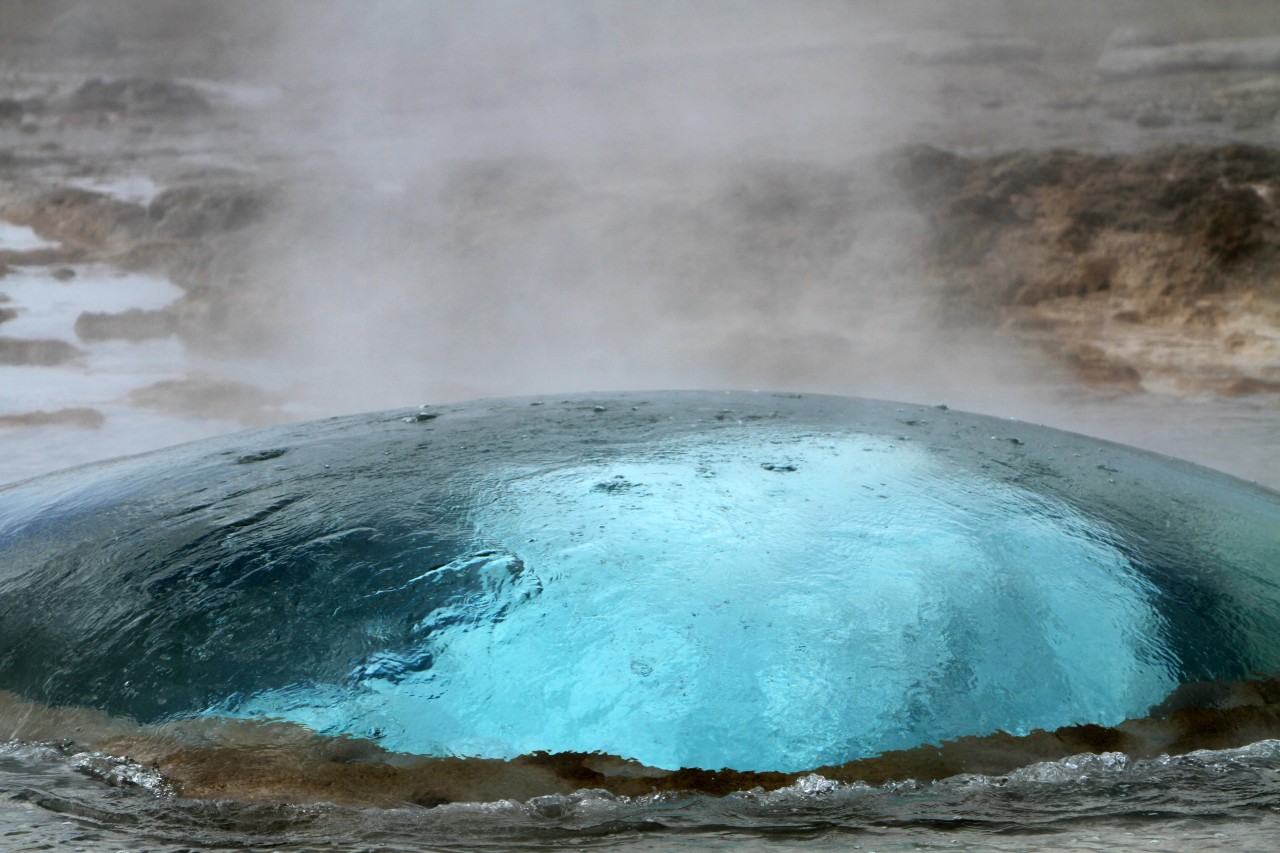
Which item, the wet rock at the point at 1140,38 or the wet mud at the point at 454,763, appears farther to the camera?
the wet rock at the point at 1140,38

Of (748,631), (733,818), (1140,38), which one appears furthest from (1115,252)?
(733,818)

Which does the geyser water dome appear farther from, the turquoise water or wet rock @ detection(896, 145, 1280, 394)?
wet rock @ detection(896, 145, 1280, 394)

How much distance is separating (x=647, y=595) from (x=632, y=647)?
89mm

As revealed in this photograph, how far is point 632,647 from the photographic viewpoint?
51.9 inches

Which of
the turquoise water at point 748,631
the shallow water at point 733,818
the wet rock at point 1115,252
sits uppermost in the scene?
the wet rock at point 1115,252

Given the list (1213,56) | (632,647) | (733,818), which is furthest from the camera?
(1213,56)

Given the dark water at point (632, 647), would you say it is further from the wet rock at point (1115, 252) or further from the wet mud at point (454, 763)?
the wet rock at point (1115, 252)

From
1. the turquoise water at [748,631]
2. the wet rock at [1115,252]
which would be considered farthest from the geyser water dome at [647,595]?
the wet rock at [1115,252]

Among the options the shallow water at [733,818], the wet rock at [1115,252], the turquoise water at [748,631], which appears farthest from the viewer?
the wet rock at [1115,252]

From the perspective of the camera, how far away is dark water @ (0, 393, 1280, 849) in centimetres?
121

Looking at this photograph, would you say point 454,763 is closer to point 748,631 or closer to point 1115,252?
point 748,631

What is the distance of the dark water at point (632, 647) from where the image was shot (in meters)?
1.21

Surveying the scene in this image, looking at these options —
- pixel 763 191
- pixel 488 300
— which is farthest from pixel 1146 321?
pixel 488 300

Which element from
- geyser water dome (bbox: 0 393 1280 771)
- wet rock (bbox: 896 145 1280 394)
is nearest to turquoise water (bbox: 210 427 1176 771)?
geyser water dome (bbox: 0 393 1280 771)
